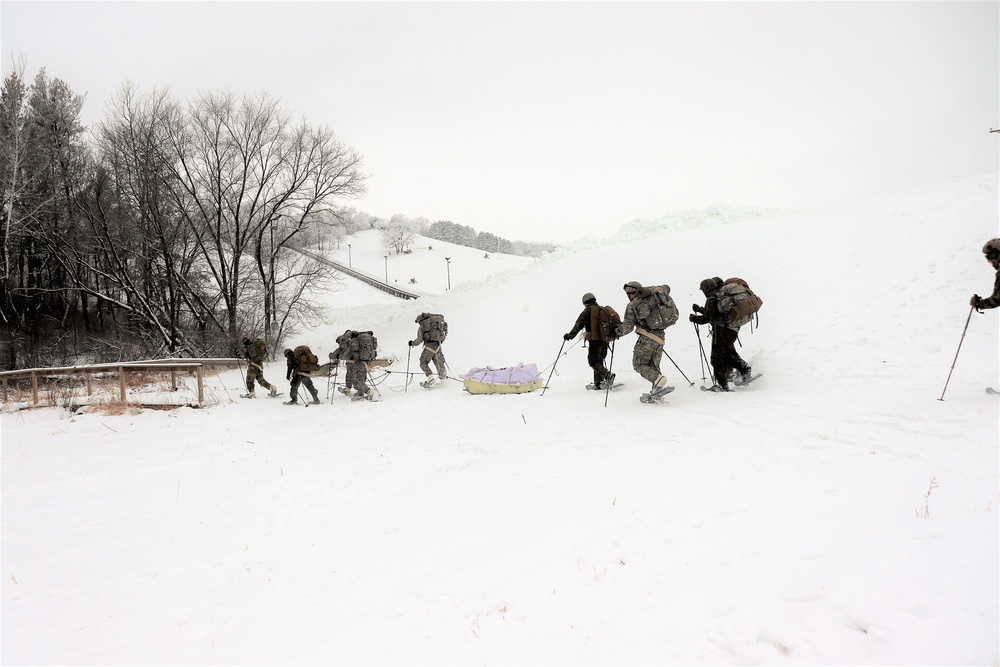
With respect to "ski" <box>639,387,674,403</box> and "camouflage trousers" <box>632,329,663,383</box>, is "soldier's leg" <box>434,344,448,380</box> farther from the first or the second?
"ski" <box>639,387,674,403</box>

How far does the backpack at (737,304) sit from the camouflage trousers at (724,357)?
26 centimetres

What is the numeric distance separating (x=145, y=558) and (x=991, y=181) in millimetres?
21609

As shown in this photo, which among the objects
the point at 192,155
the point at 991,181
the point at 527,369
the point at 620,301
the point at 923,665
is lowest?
the point at 923,665

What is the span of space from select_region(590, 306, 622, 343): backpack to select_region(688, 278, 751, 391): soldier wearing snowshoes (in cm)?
175

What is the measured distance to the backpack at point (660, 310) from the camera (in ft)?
28.6

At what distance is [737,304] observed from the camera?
8.73 m

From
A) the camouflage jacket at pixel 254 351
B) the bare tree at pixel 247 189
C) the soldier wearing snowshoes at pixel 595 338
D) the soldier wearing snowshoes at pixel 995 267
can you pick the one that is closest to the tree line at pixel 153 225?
the bare tree at pixel 247 189

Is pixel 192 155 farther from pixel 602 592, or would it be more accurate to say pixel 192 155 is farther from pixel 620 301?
pixel 602 592

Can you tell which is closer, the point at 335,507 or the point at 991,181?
the point at 335,507

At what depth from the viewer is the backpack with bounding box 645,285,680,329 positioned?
28.6 ft

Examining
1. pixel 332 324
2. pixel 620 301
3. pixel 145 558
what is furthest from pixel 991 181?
pixel 332 324

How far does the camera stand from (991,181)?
14766 mm

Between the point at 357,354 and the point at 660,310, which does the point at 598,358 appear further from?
the point at 357,354

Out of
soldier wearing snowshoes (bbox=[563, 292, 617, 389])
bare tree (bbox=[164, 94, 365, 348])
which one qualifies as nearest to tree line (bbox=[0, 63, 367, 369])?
bare tree (bbox=[164, 94, 365, 348])
